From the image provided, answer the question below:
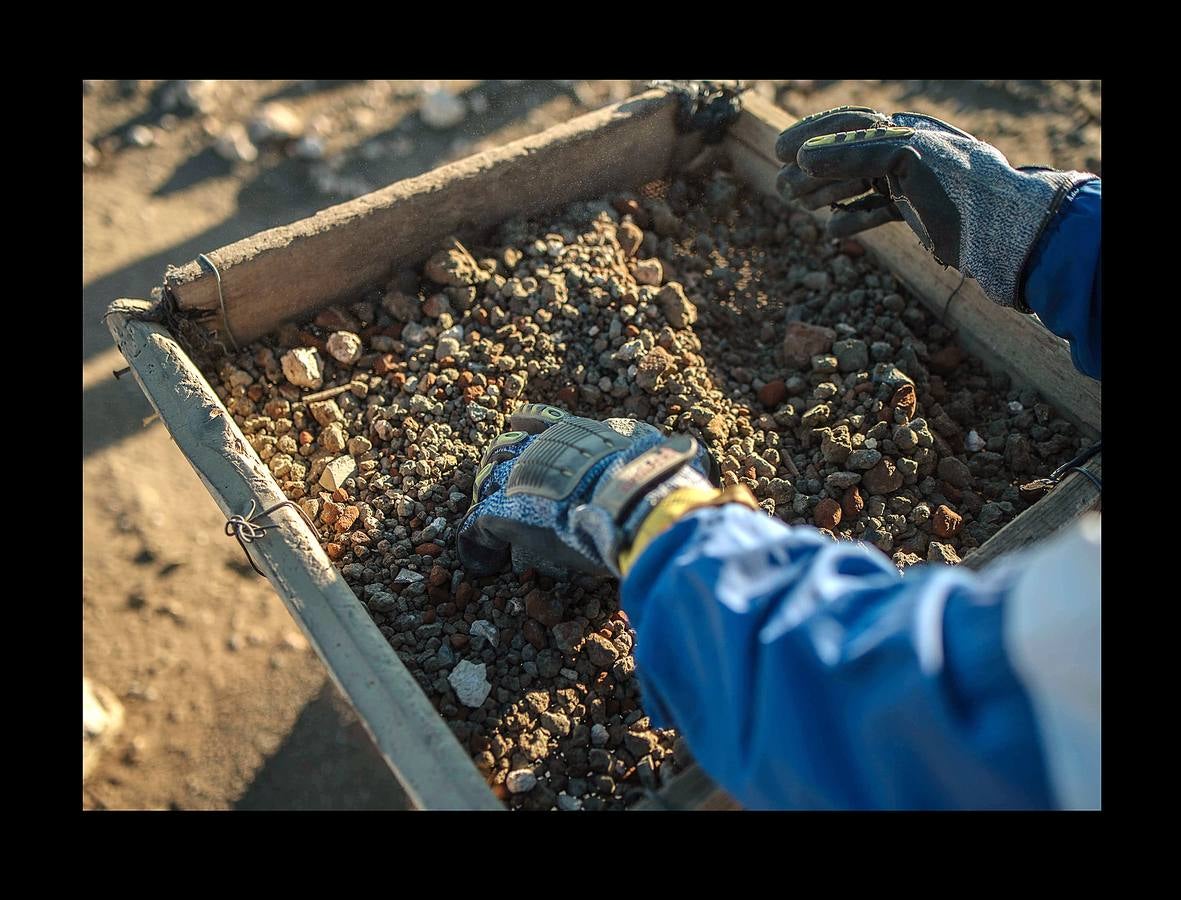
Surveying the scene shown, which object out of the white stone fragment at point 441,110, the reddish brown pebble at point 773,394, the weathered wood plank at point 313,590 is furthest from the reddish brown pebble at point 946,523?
the white stone fragment at point 441,110

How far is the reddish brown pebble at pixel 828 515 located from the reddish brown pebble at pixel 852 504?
0.12ft

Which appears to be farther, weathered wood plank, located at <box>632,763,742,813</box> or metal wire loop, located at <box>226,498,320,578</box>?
metal wire loop, located at <box>226,498,320,578</box>

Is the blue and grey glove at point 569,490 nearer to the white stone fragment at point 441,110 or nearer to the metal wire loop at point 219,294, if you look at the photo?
the metal wire loop at point 219,294

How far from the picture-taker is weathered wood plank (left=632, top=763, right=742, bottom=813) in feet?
5.65

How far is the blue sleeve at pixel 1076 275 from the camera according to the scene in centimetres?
200

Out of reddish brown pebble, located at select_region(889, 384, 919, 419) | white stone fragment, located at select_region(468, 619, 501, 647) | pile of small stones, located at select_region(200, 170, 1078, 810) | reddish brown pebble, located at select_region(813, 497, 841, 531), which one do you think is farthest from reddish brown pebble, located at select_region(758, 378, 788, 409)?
white stone fragment, located at select_region(468, 619, 501, 647)

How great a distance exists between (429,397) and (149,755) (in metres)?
1.60

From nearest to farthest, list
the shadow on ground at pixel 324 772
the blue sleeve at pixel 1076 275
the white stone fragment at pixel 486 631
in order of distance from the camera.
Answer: the blue sleeve at pixel 1076 275, the white stone fragment at pixel 486 631, the shadow on ground at pixel 324 772

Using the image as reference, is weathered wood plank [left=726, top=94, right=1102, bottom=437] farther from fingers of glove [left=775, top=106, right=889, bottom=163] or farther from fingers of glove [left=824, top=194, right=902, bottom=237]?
fingers of glove [left=775, top=106, right=889, bottom=163]

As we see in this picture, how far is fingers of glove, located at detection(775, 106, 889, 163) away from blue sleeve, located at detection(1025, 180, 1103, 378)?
1.75ft

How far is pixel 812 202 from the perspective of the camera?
2564 mm

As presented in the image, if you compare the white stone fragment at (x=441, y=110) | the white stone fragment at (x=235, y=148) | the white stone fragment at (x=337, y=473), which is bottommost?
the white stone fragment at (x=337, y=473)

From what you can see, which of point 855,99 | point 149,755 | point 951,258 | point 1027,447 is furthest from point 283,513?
point 855,99

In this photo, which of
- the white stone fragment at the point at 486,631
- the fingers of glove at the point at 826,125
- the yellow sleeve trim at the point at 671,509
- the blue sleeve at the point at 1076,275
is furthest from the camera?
the fingers of glove at the point at 826,125
